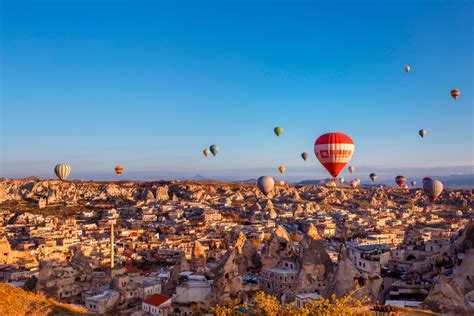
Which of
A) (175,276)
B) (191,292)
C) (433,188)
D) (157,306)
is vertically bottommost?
(157,306)

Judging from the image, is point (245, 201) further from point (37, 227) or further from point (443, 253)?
point (443, 253)

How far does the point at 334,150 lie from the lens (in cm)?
3166

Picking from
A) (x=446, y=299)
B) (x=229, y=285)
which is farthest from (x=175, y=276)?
(x=446, y=299)

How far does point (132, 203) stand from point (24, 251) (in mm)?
46844

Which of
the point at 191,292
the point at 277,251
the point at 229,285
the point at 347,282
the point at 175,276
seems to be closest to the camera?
the point at 347,282

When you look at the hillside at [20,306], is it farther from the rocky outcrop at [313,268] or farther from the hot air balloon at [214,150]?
the hot air balloon at [214,150]

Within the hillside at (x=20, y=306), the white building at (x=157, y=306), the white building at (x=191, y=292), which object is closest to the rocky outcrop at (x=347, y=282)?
the white building at (x=191, y=292)

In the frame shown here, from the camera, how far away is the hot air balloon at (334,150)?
31.6 meters

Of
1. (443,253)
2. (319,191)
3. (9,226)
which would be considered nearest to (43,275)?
(443,253)

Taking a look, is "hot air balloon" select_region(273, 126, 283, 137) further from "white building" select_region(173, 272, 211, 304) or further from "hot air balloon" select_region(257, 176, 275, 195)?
"white building" select_region(173, 272, 211, 304)

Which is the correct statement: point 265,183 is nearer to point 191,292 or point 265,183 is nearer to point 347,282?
point 191,292

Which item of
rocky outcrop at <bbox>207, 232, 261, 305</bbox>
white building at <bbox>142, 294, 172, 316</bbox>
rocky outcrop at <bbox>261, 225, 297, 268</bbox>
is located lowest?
white building at <bbox>142, 294, 172, 316</bbox>

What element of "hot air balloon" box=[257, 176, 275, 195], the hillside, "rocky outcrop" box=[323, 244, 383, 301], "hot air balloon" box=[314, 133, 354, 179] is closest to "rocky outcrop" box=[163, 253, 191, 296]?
the hillside

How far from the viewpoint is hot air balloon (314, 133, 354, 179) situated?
31636 millimetres
